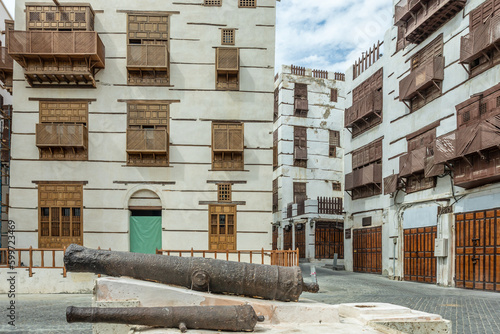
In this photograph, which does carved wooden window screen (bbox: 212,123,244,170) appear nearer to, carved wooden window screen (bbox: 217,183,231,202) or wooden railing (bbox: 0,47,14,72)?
carved wooden window screen (bbox: 217,183,231,202)

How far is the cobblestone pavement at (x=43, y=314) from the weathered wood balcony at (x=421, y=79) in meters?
15.3

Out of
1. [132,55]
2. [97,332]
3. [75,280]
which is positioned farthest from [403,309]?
[132,55]

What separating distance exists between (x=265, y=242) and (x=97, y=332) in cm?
1337

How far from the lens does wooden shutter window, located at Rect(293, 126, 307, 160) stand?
3778 centimetres

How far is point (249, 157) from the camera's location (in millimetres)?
19344

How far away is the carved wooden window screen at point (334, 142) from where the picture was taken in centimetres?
3953

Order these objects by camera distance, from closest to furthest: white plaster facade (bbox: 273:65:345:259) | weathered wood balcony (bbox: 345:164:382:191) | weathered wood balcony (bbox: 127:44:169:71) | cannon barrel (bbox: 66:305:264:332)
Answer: cannon barrel (bbox: 66:305:264:332) → weathered wood balcony (bbox: 127:44:169:71) → weathered wood balcony (bbox: 345:164:382:191) → white plaster facade (bbox: 273:65:345:259)

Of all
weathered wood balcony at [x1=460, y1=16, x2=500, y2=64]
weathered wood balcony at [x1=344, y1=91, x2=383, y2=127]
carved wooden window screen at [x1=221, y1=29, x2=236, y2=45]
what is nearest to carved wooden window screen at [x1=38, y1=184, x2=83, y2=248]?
carved wooden window screen at [x1=221, y1=29, x2=236, y2=45]

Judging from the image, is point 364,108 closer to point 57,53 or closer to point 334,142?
point 334,142

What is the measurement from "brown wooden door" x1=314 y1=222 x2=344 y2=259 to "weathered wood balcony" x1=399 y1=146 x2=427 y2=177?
560 inches

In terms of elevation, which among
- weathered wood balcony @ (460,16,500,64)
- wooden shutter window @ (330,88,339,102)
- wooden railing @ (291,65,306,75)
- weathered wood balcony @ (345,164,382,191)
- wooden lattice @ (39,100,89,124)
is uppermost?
wooden railing @ (291,65,306,75)

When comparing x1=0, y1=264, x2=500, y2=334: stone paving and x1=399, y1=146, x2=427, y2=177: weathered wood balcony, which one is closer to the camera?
x1=0, y1=264, x2=500, y2=334: stone paving

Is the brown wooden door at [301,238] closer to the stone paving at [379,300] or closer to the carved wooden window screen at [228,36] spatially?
the stone paving at [379,300]

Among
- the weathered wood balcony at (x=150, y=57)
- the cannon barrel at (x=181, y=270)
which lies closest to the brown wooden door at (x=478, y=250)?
the cannon barrel at (x=181, y=270)
